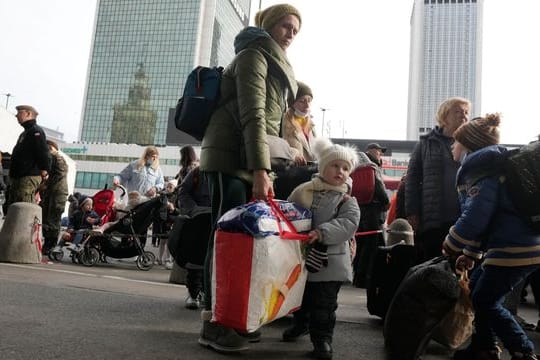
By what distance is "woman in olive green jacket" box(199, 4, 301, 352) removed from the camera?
259 centimetres

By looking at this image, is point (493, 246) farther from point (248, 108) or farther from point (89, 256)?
point (89, 256)

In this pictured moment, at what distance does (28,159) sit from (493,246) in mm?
6249

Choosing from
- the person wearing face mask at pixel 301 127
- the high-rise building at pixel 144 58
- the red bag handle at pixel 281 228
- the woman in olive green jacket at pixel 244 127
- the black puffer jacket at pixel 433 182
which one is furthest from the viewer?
the high-rise building at pixel 144 58

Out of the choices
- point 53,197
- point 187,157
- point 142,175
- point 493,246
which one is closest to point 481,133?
point 493,246

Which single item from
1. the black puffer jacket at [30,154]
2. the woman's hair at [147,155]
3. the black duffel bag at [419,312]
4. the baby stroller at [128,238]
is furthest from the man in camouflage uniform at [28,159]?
the black duffel bag at [419,312]

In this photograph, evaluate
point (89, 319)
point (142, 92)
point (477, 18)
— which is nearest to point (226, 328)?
point (89, 319)

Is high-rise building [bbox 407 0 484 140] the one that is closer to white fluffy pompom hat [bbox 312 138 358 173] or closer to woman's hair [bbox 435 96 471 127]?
woman's hair [bbox 435 96 471 127]

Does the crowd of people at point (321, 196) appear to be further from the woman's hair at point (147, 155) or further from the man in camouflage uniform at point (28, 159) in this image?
the woman's hair at point (147, 155)

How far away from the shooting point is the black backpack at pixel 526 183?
241 centimetres

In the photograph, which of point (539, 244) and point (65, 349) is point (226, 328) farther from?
point (539, 244)

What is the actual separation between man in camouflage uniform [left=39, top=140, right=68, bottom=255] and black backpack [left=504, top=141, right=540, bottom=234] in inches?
297

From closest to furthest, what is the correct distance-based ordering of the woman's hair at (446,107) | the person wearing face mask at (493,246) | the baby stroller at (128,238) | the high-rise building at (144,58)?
the person wearing face mask at (493,246) < the woman's hair at (446,107) < the baby stroller at (128,238) < the high-rise building at (144,58)

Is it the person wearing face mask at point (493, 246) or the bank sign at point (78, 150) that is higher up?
the bank sign at point (78, 150)

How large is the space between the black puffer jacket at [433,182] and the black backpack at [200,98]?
1.83 meters
